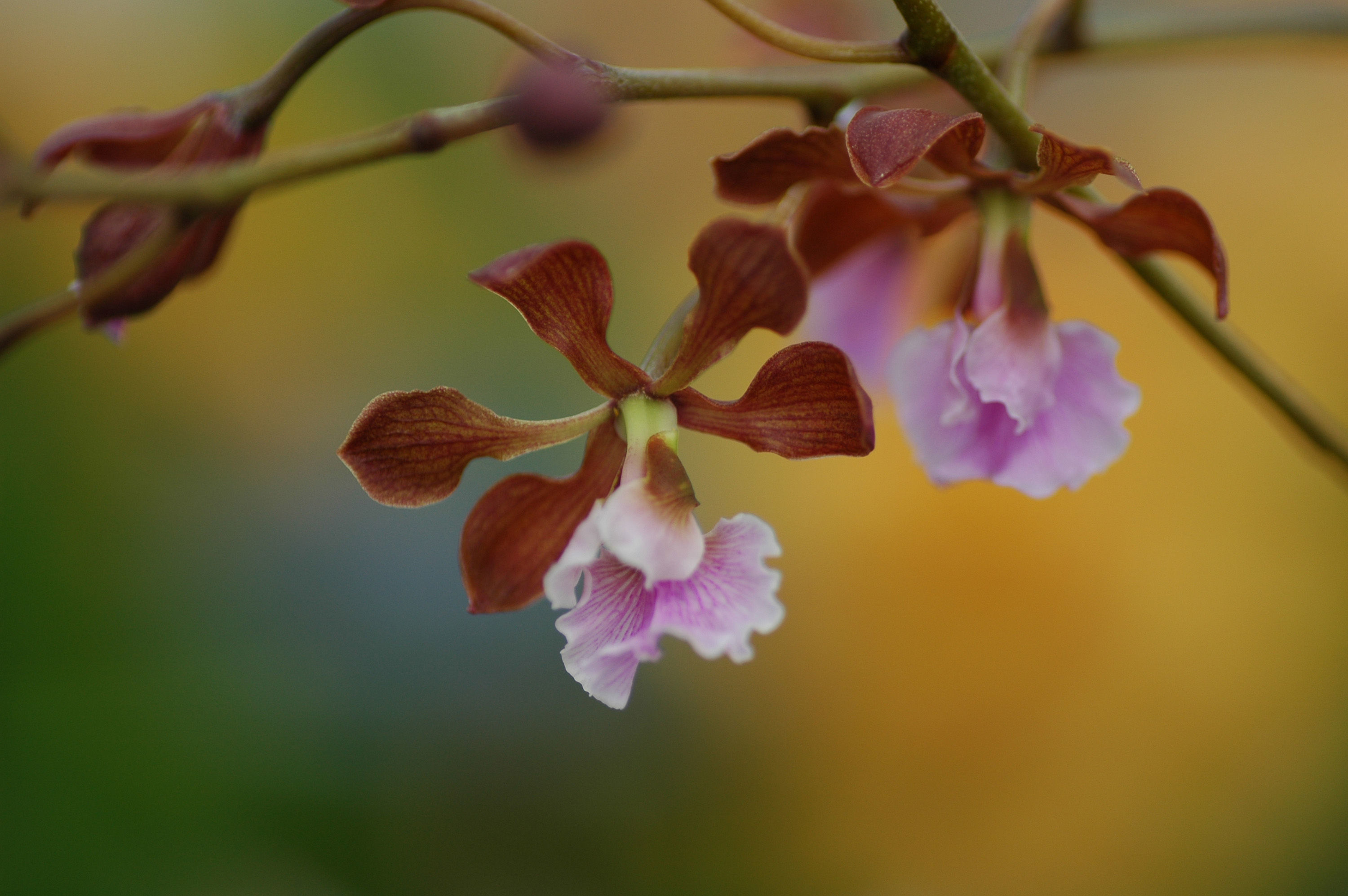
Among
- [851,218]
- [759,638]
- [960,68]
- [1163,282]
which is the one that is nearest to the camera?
[960,68]

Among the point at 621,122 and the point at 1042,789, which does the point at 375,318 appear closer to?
the point at 1042,789

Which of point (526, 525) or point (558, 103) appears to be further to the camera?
point (526, 525)

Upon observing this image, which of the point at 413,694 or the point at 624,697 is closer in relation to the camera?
the point at 624,697

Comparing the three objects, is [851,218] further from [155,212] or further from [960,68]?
[155,212]

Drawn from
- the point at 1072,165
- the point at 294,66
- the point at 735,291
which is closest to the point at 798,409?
the point at 735,291

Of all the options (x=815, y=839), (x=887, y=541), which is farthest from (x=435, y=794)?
(x=887, y=541)

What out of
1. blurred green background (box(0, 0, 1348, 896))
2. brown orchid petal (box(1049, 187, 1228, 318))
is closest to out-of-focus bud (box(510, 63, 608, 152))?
brown orchid petal (box(1049, 187, 1228, 318))

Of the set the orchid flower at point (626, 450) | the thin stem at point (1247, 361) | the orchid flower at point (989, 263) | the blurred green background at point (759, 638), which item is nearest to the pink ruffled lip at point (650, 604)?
the orchid flower at point (626, 450)

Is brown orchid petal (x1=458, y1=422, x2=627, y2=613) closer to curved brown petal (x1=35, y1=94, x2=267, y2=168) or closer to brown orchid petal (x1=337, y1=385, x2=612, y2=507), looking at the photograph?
brown orchid petal (x1=337, y1=385, x2=612, y2=507)
